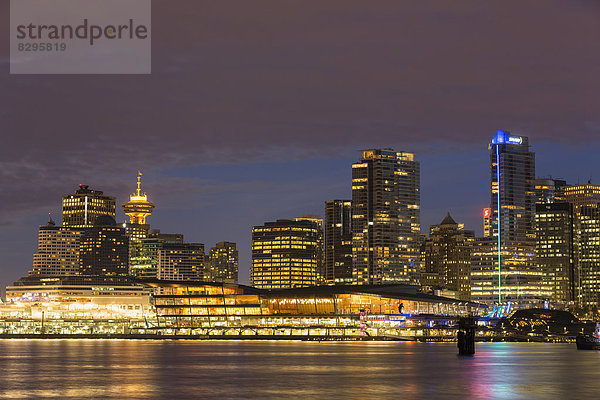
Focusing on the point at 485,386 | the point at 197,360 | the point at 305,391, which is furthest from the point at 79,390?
the point at 197,360

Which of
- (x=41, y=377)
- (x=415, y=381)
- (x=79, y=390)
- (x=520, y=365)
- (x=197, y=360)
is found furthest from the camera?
(x=197, y=360)

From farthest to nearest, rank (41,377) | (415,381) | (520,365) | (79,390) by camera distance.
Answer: (520,365), (41,377), (415,381), (79,390)

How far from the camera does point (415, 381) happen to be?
13188 cm

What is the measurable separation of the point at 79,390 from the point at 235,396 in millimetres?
19377

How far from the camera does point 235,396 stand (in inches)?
4370

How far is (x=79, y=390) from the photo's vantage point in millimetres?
118750

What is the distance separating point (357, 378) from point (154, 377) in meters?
26.3

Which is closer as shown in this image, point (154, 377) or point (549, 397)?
point (549, 397)

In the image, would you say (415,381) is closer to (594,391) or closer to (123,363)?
(594,391)

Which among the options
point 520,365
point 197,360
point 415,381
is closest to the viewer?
point 415,381

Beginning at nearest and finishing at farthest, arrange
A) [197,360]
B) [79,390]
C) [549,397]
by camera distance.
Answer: [549,397] < [79,390] < [197,360]

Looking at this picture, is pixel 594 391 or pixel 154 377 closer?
pixel 594 391

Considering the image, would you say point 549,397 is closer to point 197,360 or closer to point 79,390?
point 79,390


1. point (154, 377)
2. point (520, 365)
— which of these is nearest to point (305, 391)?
point (154, 377)
